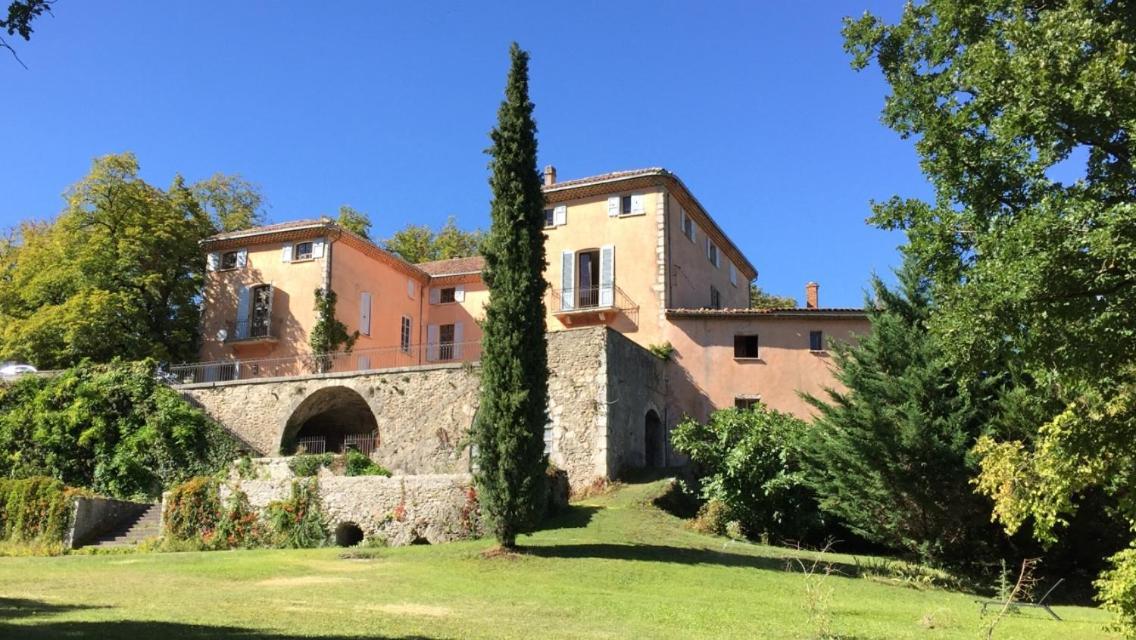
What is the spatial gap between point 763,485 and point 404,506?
9.50 metres

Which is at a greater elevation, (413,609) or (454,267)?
(454,267)

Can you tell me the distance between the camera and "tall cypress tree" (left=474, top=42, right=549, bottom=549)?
18.5 m

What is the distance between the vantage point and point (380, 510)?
856 inches

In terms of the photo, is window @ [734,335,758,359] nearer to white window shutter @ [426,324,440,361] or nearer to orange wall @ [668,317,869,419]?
orange wall @ [668,317,869,419]

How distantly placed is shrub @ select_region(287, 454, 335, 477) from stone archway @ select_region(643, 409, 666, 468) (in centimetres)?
1020

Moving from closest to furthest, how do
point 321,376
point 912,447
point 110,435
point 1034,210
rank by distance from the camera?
point 1034,210 < point 912,447 < point 110,435 < point 321,376

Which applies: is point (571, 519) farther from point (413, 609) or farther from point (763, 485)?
point (413, 609)

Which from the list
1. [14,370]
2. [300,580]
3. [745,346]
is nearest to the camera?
[300,580]

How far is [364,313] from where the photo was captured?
3716 cm

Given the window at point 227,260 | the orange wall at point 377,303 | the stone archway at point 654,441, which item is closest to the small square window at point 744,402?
the stone archway at point 654,441

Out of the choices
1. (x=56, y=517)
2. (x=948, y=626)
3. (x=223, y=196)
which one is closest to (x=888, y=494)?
(x=948, y=626)

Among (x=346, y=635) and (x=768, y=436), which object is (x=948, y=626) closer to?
(x=346, y=635)

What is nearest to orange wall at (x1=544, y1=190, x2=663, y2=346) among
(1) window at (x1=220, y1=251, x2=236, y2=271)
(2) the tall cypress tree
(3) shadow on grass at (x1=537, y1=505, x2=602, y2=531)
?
(3) shadow on grass at (x1=537, y1=505, x2=602, y2=531)

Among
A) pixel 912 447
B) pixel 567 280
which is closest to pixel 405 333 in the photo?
pixel 567 280
